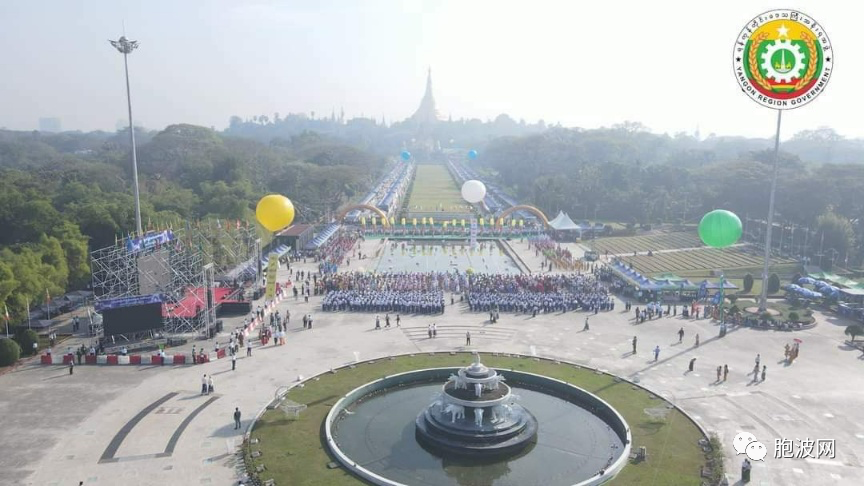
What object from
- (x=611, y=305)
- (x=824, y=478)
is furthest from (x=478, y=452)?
(x=611, y=305)

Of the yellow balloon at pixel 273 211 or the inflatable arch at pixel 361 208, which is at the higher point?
the yellow balloon at pixel 273 211

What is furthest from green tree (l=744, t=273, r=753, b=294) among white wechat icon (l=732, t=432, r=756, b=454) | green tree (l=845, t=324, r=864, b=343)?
white wechat icon (l=732, t=432, r=756, b=454)

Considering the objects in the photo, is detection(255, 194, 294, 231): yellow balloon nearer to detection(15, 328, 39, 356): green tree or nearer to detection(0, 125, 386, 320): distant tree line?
detection(0, 125, 386, 320): distant tree line

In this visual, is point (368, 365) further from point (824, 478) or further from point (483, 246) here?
point (483, 246)

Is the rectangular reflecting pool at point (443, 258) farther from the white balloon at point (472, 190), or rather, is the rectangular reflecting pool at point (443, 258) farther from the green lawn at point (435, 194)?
the green lawn at point (435, 194)

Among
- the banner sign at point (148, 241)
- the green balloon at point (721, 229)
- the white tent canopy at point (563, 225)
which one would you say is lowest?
the white tent canopy at point (563, 225)

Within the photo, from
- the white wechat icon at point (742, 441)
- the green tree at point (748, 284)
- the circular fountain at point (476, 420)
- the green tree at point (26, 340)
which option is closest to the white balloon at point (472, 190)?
the green tree at point (748, 284)
